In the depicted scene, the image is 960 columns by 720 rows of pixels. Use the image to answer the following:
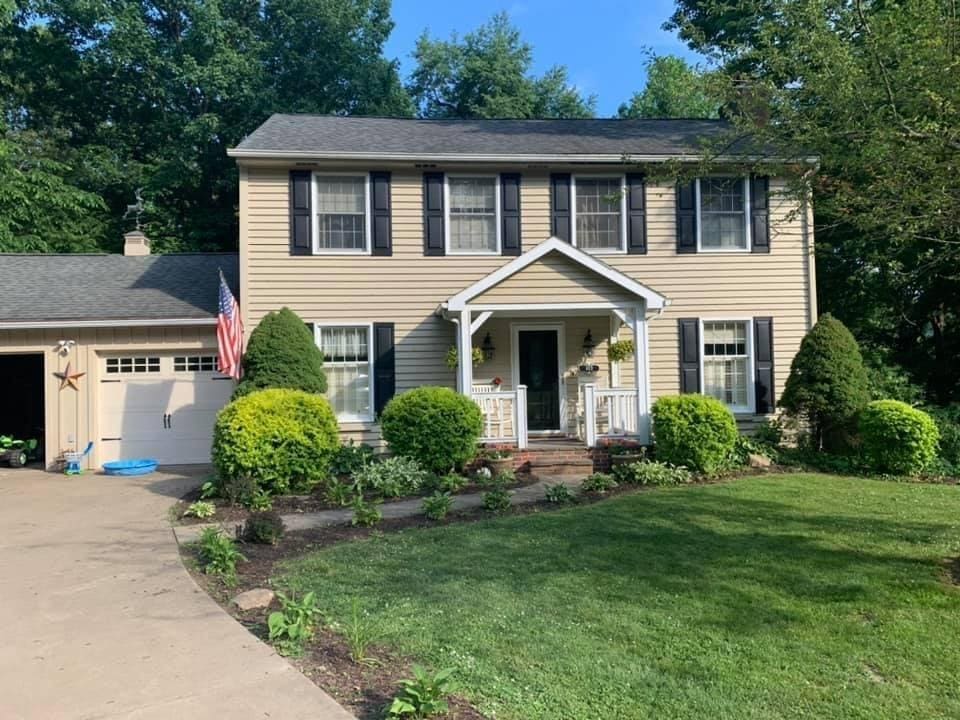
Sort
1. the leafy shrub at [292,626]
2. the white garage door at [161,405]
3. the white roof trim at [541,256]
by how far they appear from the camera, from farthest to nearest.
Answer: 1. the white garage door at [161,405]
2. the white roof trim at [541,256]
3. the leafy shrub at [292,626]

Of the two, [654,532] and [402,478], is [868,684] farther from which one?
[402,478]

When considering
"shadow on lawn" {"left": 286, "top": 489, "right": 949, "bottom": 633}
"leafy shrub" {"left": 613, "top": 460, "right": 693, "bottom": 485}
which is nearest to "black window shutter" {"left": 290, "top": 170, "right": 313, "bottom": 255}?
"leafy shrub" {"left": 613, "top": 460, "right": 693, "bottom": 485}

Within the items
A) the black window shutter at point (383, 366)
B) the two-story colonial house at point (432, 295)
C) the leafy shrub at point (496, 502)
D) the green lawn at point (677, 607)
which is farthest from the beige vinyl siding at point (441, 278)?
the green lawn at point (677, 607)

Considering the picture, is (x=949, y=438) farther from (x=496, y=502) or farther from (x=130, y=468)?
(x=130, y=468)

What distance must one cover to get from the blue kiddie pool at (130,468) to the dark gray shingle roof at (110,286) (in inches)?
96.0

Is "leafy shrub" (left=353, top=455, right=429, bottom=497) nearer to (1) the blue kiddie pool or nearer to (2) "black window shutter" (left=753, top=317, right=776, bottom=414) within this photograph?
(1) the blue kiddie pool

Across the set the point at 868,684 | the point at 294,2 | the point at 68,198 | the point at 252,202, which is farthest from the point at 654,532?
the point at 294,2

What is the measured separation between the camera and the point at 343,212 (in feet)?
38.8

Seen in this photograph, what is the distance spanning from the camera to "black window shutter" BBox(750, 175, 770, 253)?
12281 millimetres

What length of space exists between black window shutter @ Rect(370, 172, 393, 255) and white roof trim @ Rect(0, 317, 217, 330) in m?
3.06

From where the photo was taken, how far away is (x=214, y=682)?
139 inches

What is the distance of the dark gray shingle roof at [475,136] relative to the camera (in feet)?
38.7

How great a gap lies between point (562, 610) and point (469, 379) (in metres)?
6.30

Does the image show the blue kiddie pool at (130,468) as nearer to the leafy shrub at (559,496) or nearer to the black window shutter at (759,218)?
the leafy shrub at (559,496)
